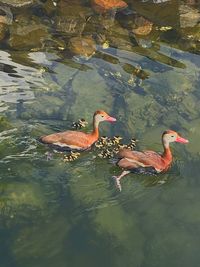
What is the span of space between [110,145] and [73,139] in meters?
0.95

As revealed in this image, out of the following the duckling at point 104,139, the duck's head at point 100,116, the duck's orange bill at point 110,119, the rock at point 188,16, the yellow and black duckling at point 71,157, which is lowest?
the yellow and black duckling at point 71,157

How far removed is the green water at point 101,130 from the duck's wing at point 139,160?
13.5 inches

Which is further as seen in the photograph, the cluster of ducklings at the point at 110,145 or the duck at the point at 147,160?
the cluster of ducklings at the point at 110,145

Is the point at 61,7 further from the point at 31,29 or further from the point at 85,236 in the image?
the point at 85,236

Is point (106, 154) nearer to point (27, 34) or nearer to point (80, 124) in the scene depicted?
point (80, 124)

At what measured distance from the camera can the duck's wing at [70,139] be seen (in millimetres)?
11938

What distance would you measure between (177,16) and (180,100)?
5.64 metres

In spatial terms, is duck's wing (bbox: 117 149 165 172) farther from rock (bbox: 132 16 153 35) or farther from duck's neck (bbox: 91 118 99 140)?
rock (bbox: 132 16 153 35)

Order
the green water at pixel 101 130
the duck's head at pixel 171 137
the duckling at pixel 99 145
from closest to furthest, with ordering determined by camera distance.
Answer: the green water at pixel 101 130 → the duck's head at pixel 171 137 → the duckling at pixel 99 145

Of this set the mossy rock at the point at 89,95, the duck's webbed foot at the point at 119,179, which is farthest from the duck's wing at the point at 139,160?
the mossy rock at the point at 89,95

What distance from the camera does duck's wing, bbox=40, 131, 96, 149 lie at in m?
11.9

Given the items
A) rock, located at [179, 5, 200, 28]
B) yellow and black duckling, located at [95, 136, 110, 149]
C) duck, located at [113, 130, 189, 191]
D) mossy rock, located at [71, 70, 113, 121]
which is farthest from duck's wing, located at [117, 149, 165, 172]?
rock, located at [179, 5, 200, 28]

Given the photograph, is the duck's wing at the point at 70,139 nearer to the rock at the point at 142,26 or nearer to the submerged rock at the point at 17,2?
the rock at the point at 142,26

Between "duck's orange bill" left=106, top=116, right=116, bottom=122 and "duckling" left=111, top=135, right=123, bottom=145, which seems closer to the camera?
"duckling" left=111, top=135, right=123, bottom=145
